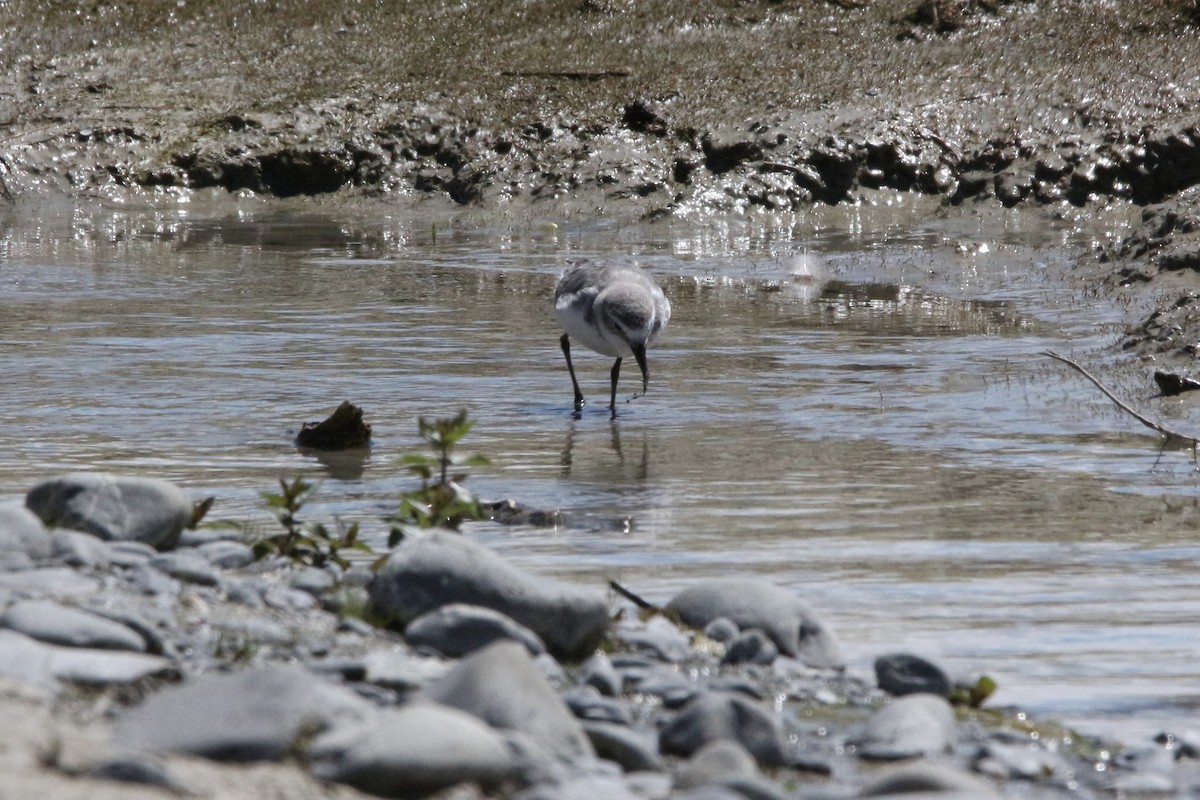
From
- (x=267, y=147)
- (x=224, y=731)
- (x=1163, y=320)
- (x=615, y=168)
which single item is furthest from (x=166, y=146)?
(x=224, y=731)

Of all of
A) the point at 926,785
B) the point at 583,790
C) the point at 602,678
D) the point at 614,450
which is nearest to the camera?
the point at 583,790

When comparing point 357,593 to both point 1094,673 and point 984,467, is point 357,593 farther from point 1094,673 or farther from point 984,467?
point 984,467

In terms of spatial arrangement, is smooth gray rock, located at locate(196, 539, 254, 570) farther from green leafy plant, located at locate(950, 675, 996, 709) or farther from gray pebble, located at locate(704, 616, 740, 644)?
green leafy plant, located at locate(950, 675, 996, 709)

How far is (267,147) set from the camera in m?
18.1

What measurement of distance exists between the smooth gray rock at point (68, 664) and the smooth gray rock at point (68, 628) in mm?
28

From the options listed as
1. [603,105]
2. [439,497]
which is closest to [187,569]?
[439,497]

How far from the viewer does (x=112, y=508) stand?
5211 millimetres

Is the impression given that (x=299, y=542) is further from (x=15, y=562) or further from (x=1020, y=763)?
(x=1020, y=763)

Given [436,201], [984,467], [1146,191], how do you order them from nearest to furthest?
1. [984,467]
2. [1146,191]
3. [436,201]

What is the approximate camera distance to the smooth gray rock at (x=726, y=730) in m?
3.90

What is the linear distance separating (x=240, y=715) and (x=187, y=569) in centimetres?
138

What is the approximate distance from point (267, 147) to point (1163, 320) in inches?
434

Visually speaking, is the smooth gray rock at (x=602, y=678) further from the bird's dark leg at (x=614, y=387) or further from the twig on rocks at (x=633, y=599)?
the bird's dark leg at (x=614, y=387)

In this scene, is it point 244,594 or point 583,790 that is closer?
point 583,790
